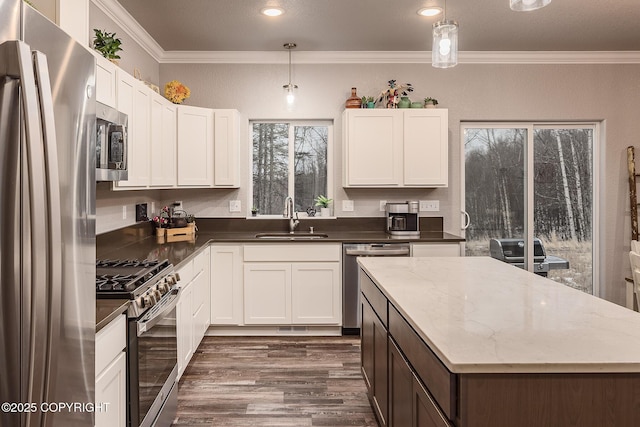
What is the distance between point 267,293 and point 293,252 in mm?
430

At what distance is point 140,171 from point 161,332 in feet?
4.46

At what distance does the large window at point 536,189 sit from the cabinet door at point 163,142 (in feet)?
9.31

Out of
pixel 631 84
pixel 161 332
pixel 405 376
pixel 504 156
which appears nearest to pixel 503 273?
pixel 405 376

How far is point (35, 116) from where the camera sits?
100 centimetres

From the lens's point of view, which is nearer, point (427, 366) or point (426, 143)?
point (427, 366)

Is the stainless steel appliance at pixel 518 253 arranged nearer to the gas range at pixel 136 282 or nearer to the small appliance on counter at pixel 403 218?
the small appliance on counter at pixel 403 218

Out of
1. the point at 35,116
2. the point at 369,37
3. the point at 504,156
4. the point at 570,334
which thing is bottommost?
the point at 570,334

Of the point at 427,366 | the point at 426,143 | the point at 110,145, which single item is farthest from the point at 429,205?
the point at 427,366

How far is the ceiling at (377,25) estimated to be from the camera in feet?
11.8

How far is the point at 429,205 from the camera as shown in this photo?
16.3ft

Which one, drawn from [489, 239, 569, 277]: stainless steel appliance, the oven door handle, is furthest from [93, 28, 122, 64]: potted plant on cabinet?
[489, 239, 569, 277]: stainless steel appliance

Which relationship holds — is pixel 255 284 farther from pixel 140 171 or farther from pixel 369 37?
pixel 369 37

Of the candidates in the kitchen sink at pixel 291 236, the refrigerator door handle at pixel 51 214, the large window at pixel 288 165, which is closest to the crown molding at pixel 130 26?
the large window at pixel 288 165

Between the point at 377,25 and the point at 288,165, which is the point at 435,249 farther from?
the point at 377,25
